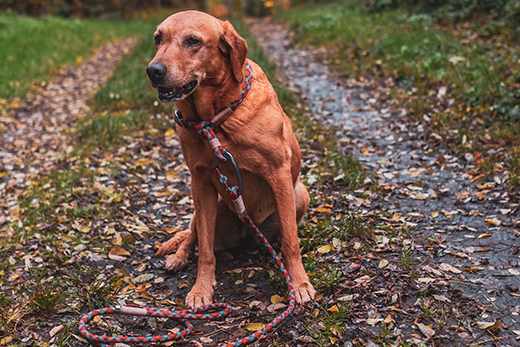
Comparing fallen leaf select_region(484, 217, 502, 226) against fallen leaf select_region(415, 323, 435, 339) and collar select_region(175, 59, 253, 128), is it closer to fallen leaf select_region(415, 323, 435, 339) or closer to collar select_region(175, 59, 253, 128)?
fallen leaf select_region(415, 323, 435, 339)

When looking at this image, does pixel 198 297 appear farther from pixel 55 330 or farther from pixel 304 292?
pixel 55 330

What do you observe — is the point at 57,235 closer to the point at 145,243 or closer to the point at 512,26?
the point at 145,243

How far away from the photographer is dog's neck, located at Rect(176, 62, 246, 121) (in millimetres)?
2984

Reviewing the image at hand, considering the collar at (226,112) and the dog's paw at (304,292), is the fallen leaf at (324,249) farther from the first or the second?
the collar at (226,112)

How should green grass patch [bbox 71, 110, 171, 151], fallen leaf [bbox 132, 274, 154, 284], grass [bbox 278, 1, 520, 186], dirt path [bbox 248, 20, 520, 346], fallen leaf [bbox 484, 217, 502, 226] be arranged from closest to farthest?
dirt path [bbox 248, 20, 520, 346] < fallen leaf [bbox 132, 274, 154, 284] < fallen leaf [bbox 484, 217, 502, 226] < grass [bbox 278, 1, 520, 186] < green grass patch [bbox 71, 110, 171, 151]

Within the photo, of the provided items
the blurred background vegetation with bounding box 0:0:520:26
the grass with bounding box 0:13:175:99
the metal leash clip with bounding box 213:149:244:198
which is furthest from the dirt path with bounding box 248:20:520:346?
the grass with bounding box 0:13:175:99

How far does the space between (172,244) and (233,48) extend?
80.5 inches

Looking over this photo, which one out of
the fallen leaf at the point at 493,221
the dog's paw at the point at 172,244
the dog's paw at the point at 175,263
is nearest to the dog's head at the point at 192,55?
the dog's paw at the point at 175,263

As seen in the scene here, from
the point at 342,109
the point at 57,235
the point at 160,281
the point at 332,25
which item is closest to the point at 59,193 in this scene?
the point at 57,235

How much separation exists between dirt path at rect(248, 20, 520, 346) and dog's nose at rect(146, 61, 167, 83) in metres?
2.47

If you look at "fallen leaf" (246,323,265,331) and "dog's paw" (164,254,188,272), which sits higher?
"fallen leaf" (246,323,265,331)

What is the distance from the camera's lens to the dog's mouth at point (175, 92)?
2764mm

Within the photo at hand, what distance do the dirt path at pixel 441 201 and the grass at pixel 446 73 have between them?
32cm

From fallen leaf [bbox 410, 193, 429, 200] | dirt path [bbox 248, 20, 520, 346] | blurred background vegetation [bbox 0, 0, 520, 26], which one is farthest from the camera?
blurred background vegetation [bbox 0, 0, 520, 26]
